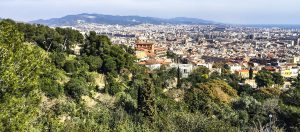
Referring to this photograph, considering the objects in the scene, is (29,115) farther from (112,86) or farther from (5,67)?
(112,86)

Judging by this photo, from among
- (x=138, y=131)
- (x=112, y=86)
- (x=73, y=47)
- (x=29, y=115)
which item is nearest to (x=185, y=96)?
(x=112, y=86)

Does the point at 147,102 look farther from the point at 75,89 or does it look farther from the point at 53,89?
the point at 53,89

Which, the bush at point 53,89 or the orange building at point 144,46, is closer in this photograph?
the bush at point 53,89

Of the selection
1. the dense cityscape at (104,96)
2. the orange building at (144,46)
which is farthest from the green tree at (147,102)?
the orange building at (144,46)

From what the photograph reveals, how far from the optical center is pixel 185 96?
33281 millimetres

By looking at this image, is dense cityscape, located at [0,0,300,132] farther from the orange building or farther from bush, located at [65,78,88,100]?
the orange building

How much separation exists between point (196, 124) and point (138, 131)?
2.86 m

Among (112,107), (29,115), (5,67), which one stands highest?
(5,67)

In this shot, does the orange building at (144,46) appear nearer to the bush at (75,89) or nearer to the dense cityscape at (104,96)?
the dense cityscape at (104,96)

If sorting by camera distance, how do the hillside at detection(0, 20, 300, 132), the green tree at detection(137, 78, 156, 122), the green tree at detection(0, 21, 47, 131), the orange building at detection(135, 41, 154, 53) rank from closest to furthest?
the green tree at detection(0, 21, 47, 131) → the hillside at detection(0, 20, 300, 132) → the green tree at detection(137, 78, 156, 122) → the orange building at detection(135, 41, 154, 53)

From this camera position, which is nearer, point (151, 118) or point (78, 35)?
point (151, 118)

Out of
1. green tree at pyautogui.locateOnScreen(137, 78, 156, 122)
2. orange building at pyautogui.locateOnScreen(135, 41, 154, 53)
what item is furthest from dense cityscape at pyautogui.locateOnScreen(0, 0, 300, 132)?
orange building at pyautogui.locateOnScreen(135, 41, 154, 53)

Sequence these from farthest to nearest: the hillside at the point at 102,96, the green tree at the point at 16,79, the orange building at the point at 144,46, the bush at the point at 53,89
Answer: the orange building at the point at 144,46 < the bush at the point at 53,89 < the hillside at the point at 102,96 < the green tree at the point at 16,79

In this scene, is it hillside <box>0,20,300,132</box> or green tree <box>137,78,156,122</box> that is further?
green tree <box>137,78,156,122</box>
